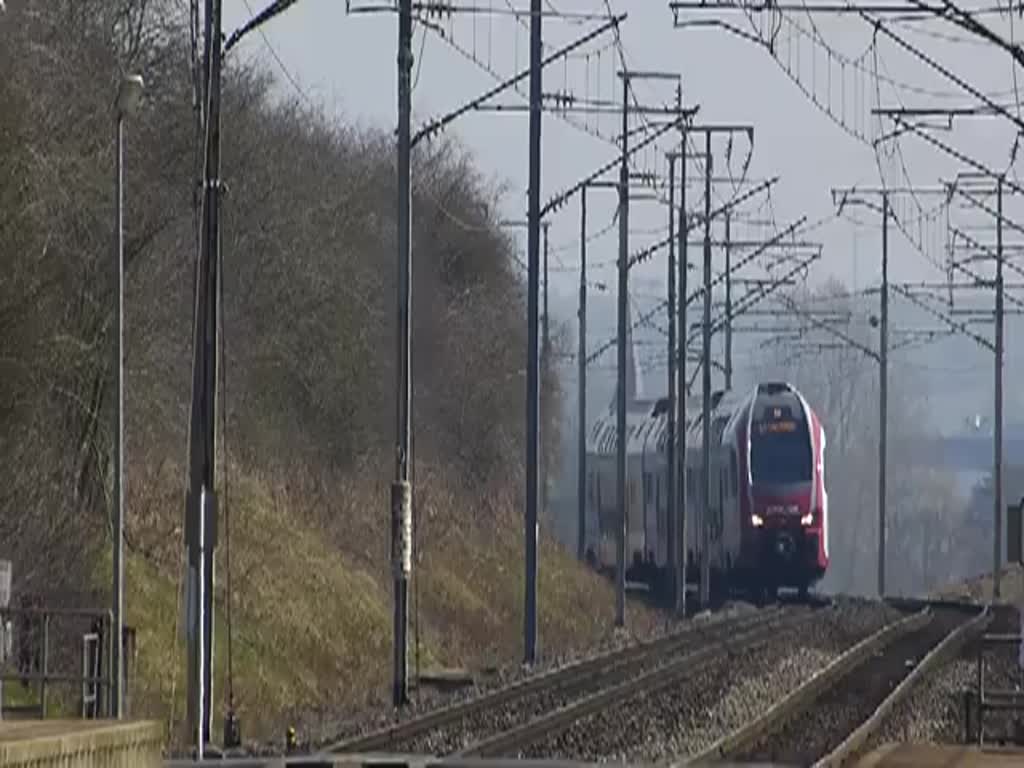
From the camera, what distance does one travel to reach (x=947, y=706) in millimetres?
35562

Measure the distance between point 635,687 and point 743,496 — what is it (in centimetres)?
2311

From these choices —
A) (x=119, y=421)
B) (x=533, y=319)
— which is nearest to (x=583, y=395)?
(x=533, y=319)

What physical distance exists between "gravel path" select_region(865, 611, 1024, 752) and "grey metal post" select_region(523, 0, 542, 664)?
604 cm

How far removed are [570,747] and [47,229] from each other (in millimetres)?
10003

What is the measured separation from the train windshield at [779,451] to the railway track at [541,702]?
7608mm

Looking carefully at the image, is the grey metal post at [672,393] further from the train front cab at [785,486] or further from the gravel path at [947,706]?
the gravel path at [947,706]

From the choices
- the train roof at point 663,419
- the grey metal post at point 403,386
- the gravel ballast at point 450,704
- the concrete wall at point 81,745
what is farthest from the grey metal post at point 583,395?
the concrete wall at point 81,745

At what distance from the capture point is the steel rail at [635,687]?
2872cm

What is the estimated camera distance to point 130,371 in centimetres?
3997

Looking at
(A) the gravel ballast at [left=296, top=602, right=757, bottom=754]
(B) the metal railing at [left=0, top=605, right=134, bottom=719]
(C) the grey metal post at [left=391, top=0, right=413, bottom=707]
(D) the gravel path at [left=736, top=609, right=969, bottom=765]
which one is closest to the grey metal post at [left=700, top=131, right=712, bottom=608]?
(A) the gravel ballast at [left=296, top=602, right=757, bottom=754]

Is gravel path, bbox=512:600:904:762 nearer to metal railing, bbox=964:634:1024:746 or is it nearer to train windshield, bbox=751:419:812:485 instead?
metal railing, bbox=964:634:1024:746

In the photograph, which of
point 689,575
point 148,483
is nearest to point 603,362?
point 689,575

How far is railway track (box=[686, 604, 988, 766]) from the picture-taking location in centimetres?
2909

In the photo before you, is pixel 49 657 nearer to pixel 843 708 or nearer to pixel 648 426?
pixel 843 708
